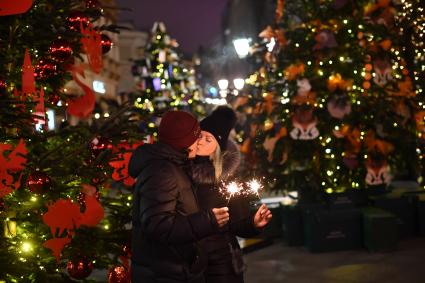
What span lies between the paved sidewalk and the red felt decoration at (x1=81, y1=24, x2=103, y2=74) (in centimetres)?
484

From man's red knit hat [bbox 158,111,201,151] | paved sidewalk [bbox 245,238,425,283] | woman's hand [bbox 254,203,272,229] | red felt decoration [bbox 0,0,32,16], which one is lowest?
paved sidewalk [bbox 245,238,425,283]

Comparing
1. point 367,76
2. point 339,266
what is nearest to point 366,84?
point 367,76

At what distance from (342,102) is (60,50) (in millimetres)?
6409

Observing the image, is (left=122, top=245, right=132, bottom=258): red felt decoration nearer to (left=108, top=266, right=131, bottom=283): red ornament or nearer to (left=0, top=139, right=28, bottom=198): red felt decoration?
(left=108, top=266, right=131, bottom=283): red ornament

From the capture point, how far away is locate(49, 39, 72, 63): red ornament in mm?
3986

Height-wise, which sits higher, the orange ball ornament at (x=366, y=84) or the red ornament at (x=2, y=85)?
the orange ball ornament at (x=366, y=84)

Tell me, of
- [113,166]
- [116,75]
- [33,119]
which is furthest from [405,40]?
[116,75]

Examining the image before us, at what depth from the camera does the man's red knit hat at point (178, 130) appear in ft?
11.2

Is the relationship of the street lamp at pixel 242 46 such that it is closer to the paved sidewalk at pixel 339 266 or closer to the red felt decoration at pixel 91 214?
the paved sidewalk at pixel 339 266

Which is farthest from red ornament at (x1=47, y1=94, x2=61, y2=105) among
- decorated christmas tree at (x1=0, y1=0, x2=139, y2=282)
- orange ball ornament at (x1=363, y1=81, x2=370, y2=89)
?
orange ball ornament at (x1=363, y1=81, x2=370, y2=89)

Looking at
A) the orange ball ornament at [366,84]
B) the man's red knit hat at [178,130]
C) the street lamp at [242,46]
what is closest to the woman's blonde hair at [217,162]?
the man's red knit hat at [178,130]

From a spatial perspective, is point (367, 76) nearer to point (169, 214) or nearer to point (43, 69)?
point (43, 69)

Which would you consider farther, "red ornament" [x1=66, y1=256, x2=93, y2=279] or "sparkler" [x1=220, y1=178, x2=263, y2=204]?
"red ornament" [x1=66, y1=256, x2=93, y2=279]

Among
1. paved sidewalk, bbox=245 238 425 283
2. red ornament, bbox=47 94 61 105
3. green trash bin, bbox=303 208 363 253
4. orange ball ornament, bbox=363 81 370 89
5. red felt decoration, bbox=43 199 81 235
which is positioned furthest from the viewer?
orange ball ornament, bbox=363 81 370 89
